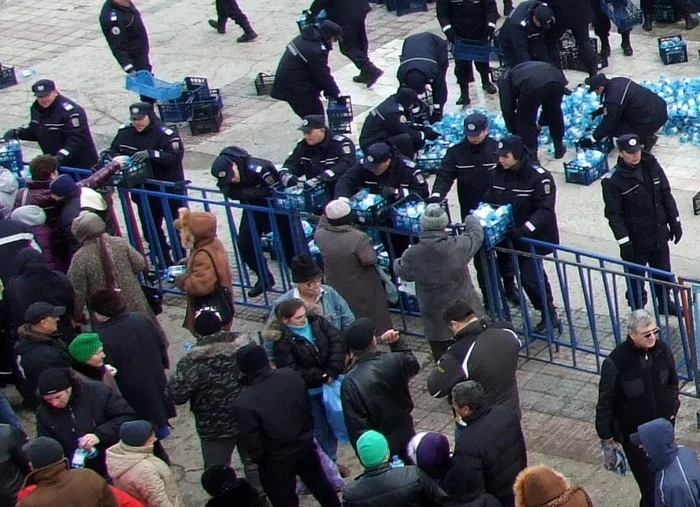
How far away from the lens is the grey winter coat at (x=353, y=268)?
10.2 m

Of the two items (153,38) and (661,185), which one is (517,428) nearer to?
(661,185)

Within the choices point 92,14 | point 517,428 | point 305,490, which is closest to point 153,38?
point 92,14

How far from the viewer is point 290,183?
11.5 meters

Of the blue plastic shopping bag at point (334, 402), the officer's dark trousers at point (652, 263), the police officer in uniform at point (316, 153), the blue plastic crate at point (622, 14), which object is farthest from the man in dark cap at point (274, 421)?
the blue plastic crate at point (622, 14)

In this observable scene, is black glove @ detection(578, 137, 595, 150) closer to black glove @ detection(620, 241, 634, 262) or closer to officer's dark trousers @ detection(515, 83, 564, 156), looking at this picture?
officer's dark trousers @ detection(515, 83, 564, 156)

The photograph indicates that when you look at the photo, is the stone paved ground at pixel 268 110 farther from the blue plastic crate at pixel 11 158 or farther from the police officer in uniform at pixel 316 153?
the blue plastic crate at pixel 11 158

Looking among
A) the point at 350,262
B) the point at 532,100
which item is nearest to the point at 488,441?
the point at 350,262

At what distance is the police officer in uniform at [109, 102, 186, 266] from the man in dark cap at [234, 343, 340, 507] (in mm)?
4370

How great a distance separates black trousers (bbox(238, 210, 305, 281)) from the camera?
11602 millimetres

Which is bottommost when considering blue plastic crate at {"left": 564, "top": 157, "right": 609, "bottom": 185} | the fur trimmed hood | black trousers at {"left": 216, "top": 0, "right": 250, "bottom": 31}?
blue plastic crate at {"left": 564, "top": 157, "right": 609, "bottom": 185}

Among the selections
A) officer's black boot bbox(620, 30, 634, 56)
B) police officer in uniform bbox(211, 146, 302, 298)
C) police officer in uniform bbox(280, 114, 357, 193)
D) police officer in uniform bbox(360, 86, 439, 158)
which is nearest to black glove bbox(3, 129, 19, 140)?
police officer in uniform bbox(211, 146, 302, 298)

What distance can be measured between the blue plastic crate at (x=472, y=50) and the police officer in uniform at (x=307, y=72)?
1649mm

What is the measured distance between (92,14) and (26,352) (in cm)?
1299

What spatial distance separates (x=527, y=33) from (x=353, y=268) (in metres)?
5.95
